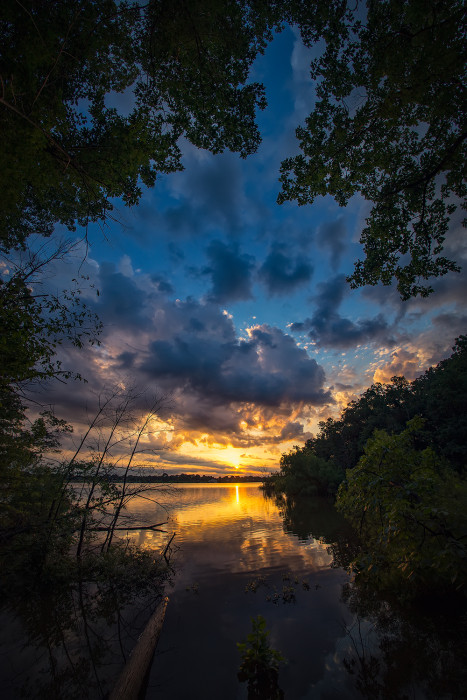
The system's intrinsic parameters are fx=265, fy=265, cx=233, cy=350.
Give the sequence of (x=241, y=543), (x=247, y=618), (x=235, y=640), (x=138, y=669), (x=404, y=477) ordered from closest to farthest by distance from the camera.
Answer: (x=138, y=669)
(x=404, y=477)
(x=235, y=640)
(x=247, y=618)
(x=241, y=543)

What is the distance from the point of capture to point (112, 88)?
7.70 m

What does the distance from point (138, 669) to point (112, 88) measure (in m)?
14.3

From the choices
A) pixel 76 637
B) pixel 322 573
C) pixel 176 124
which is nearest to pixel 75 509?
pixel 76 637

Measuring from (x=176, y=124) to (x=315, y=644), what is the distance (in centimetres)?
1525

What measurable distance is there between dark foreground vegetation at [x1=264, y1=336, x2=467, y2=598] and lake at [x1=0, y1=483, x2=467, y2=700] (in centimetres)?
132

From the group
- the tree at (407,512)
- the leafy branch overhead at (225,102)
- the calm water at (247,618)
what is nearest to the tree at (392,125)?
the leafy branch overhead at (225,102)

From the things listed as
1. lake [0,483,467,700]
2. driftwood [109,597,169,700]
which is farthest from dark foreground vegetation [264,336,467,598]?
driftwood [109,597,169,700]

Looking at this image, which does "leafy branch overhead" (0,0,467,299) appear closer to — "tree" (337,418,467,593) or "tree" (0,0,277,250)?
"tree" (0,0,277,250)

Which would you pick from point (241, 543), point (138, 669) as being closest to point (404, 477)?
point (138, 669)

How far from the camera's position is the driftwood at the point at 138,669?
4.50m

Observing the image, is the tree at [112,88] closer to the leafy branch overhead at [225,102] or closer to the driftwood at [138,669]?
the leafy branch overhead at [225,102]

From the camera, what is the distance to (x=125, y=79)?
25.3ft

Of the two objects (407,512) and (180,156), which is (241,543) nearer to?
(407,512)

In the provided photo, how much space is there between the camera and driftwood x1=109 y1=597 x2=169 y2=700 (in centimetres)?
450
